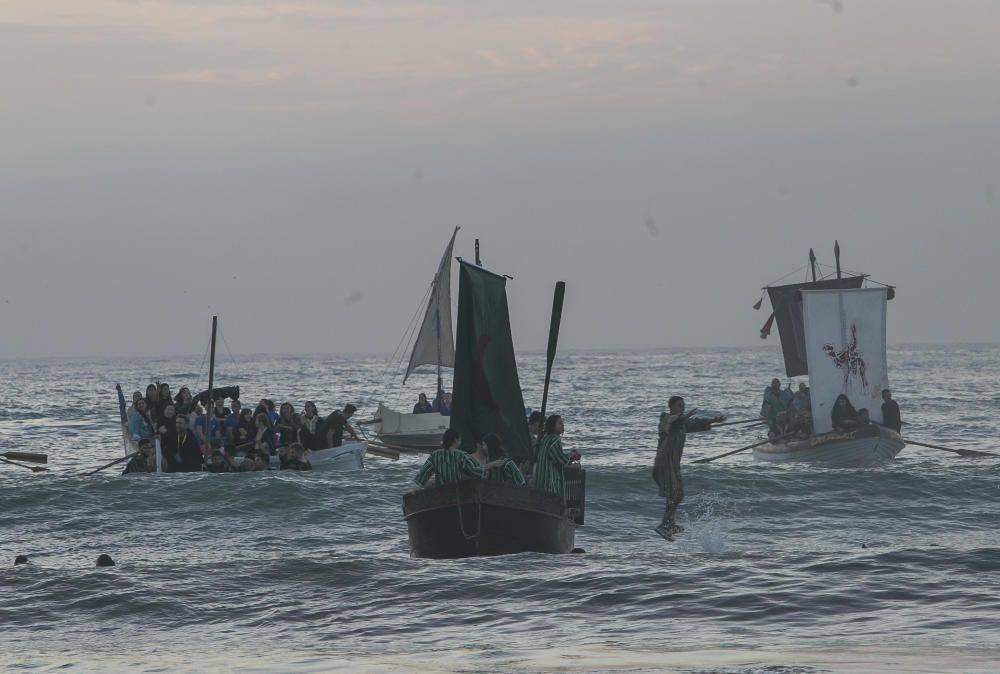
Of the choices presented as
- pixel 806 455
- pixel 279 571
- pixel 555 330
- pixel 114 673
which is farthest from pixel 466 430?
pixel 806 455

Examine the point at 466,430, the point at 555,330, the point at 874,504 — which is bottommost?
the point at 874,504

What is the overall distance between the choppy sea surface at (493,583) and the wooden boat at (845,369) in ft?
5.97

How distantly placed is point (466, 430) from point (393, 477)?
1321 cm

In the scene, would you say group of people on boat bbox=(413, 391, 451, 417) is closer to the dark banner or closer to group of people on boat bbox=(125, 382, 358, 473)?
group of people on boat bbox=(125, 382, 358, 473)

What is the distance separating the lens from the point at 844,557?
15539 millimetres

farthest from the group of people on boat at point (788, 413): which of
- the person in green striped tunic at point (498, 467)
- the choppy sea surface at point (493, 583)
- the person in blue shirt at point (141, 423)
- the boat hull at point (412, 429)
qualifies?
the person in green striped tunic at point (498, 467)

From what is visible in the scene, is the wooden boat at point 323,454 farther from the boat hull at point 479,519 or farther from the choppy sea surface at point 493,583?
the boat hull at point 479,519

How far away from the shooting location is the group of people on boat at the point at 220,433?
28.1 metres

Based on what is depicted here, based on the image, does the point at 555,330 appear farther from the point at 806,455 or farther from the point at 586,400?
the point at 586,400

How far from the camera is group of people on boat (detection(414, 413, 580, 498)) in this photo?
15.5m

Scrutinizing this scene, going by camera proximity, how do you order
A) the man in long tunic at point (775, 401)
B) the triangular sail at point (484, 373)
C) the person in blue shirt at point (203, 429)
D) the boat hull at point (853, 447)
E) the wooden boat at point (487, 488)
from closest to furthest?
the wooden boat at point (487, 488) < the triangular sail at point (484, 373) < the person in blue shirt at point (203, 429) < the boat hull at point (853, 447) < the man in long tunic at point (775, 401)

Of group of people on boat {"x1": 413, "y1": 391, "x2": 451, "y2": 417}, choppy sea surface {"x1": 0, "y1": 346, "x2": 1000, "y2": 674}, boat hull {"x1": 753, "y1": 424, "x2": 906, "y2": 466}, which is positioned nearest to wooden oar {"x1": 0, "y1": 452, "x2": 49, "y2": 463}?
choppy sea surface {"x1": 0, "y1": 346, "x2": 1000, "y2": 674}

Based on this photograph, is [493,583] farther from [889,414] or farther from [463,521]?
[889,414]

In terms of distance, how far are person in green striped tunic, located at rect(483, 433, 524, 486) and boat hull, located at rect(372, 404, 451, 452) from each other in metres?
23.2
